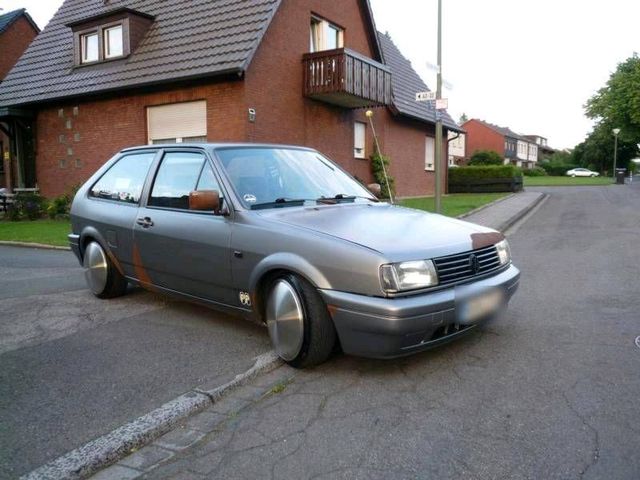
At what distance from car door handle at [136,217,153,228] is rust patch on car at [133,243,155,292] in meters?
0.24

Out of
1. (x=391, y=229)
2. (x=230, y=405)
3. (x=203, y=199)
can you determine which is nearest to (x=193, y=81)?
(x=203, y=199)

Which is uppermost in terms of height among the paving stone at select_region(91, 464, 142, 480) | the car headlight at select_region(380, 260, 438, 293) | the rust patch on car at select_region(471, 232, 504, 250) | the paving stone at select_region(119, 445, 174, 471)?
the rust patch on car at select_region(471, 232, 504, 250)

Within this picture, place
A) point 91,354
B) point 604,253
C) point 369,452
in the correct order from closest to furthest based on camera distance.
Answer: point 369,452, point 91,354, point 604,253

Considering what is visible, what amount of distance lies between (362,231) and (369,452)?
156 centimetres

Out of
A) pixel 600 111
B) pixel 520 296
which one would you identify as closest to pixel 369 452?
pixel 520 296

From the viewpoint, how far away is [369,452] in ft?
9.48

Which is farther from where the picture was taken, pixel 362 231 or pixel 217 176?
pixel 217 176

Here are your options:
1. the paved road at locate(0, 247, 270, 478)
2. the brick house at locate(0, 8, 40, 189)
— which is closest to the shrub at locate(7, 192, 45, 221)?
the paved road at locate(0, 247, 270, 478)

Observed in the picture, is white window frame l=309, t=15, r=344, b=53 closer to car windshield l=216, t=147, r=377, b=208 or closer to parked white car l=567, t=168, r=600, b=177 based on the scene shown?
car windshield l=216, t=147, r=377, b=208

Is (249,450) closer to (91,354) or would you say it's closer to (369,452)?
(369,452)

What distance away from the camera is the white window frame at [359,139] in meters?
19.4

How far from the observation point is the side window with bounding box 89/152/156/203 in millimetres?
5559

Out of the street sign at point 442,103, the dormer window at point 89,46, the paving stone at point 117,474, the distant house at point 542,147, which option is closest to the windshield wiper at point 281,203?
the paving stone at point 117,474

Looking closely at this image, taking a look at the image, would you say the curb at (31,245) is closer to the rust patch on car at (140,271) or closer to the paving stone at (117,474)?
the rust patch on car at (140,271)
